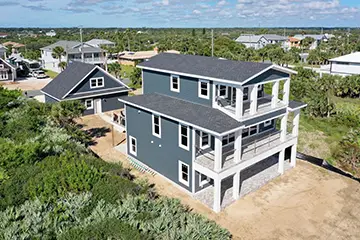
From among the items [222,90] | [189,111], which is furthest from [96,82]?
[222,90]

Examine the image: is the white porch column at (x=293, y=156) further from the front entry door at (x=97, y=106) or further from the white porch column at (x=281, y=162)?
the front entry door at (x=97, y=106)

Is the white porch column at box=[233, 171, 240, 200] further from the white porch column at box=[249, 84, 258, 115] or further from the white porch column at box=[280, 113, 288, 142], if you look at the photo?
the white porch column at box=[280, 113, 288, 142]

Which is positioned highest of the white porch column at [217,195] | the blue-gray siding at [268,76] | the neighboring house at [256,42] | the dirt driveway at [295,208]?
the neighboring house at [256,42]

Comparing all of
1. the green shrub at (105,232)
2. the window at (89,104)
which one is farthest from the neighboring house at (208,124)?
the window at (89,104)

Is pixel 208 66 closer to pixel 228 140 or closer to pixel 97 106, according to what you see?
pixel 228 140

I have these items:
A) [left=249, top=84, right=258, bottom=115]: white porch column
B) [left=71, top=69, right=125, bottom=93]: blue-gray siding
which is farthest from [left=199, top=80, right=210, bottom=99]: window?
[left=71, top=69, right=125, bottom=93]: blue-gray siding

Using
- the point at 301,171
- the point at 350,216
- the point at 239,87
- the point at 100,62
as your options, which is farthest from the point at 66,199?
the point at 100,62
